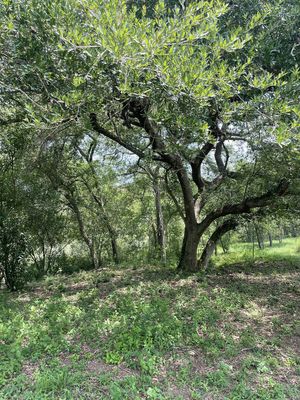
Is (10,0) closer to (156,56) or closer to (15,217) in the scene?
(156,56)

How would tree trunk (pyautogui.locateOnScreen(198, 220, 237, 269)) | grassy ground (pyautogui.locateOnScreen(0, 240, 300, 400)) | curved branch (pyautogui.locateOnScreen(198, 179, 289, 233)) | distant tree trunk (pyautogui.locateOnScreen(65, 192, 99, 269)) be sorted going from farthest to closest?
1. distant tree trunk (pyautogui.locateOnScreen(65, 192, 99, 269))
2. tree trunk (pyautogui.locateOnScreen(198, 220, 237, 269))
3. curved branch (pyautogui.locateOnScreen(198, 179, 289, 233))
4. grassy ground (pyautogui.locateOnScreen(0, 240, 300, 400))

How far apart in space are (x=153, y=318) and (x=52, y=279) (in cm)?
403

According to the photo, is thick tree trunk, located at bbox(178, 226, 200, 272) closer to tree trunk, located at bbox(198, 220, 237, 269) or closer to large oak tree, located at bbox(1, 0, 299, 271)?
tree trunk, located at bbox(198, 220, 237, 269)

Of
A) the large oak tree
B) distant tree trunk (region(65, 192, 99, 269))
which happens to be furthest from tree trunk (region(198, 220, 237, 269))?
distant tree trunk (region(65, 192, 99, 269))

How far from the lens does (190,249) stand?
6559mm

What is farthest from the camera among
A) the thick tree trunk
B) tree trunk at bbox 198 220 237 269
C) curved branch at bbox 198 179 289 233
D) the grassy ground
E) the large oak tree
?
tree trunk at bbox 198 220 237 269

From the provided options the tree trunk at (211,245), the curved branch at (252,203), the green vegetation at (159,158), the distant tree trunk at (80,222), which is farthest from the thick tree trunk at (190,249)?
the distant tree trunk at (80,222)

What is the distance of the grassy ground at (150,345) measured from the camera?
2402 mm

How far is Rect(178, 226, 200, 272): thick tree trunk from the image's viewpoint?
6496mm

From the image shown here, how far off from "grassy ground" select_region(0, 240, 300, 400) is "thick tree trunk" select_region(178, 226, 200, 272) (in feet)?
4.99

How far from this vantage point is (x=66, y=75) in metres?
2.69

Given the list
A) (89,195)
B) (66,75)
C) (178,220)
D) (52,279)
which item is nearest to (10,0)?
(66,75)

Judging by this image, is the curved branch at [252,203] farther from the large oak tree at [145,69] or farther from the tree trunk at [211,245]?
the large oak tree at [145,69]

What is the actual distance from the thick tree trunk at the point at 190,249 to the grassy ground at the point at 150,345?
1520 mm
